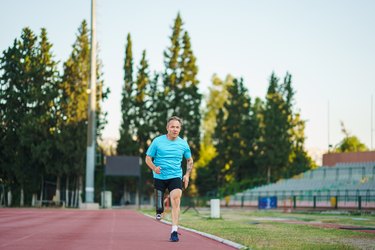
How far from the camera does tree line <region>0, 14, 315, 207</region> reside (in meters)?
58.0

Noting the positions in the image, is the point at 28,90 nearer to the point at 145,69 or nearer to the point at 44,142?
the point at 44,142

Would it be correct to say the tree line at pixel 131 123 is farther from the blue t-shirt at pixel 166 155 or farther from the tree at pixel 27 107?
the blue t-shirt at pixel 166 155

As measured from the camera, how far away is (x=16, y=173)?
57.8 metres

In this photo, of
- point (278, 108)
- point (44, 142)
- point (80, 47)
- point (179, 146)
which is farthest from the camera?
point (278, 108)

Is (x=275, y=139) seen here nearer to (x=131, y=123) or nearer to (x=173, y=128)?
(x=131, y=123)

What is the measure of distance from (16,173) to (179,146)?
49987 mm

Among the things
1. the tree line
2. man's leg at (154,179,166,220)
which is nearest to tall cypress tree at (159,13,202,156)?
the tree line

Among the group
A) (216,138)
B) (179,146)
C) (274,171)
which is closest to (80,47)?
(216,138)

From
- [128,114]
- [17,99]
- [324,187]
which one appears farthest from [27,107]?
[324,187]

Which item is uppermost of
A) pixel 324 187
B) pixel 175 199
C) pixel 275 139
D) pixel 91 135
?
pixel 275 139

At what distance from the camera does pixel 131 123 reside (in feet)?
229

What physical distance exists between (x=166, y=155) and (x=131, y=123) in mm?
59875

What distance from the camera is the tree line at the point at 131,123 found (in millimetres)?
58031

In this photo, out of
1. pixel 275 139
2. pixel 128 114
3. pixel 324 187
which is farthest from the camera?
pixel 275 139
